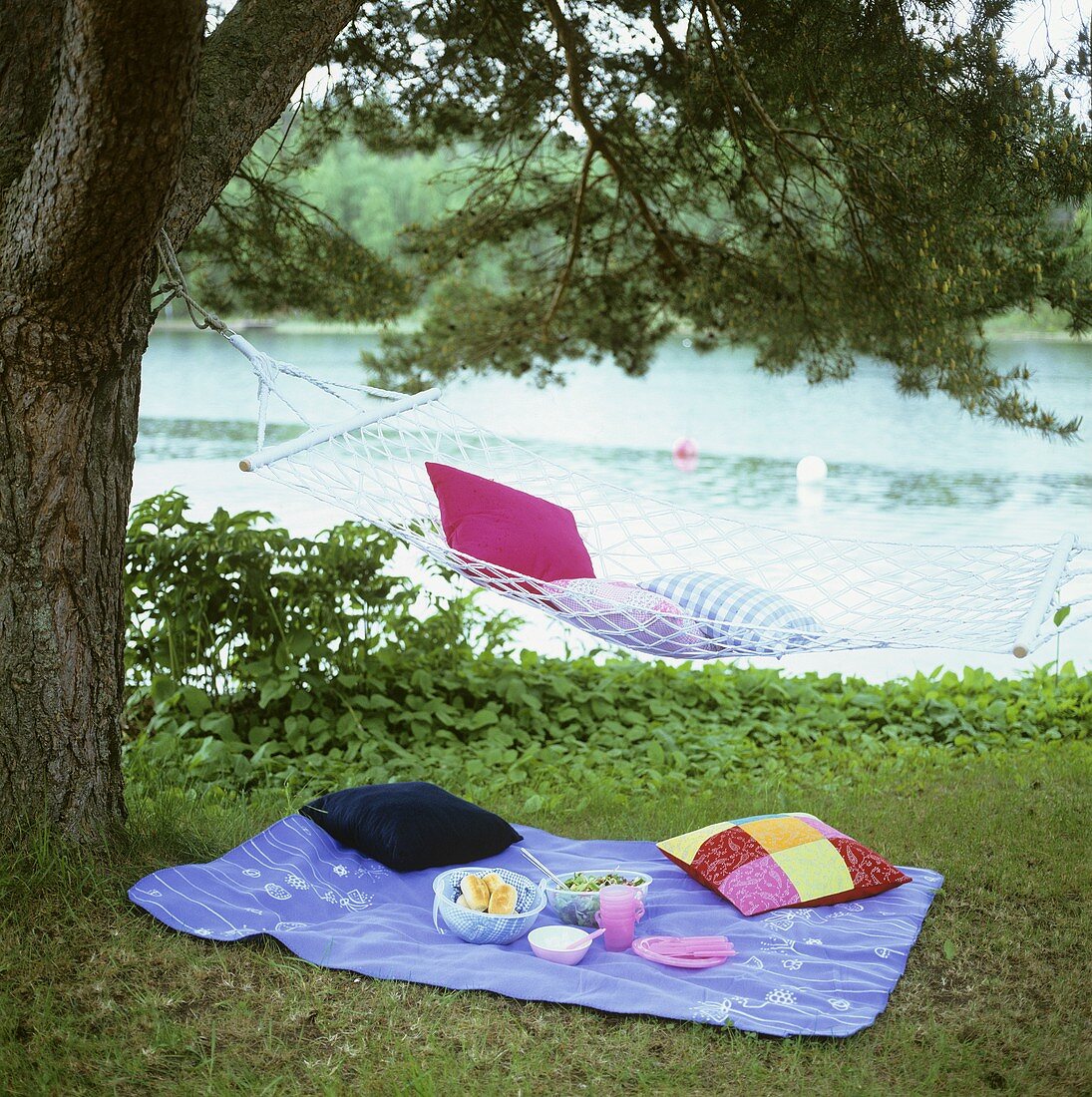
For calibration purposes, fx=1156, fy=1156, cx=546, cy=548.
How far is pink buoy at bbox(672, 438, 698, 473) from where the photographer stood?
1016 cm

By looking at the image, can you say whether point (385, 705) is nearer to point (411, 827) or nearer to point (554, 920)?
A: point (411, 827)

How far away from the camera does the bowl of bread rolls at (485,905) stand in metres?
1.89

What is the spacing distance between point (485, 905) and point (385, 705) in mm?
1352

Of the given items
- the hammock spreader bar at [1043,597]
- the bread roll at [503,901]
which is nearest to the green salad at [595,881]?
the bread roll at [503,901]

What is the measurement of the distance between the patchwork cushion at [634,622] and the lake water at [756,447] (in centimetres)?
141

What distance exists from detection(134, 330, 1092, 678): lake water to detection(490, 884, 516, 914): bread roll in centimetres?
190

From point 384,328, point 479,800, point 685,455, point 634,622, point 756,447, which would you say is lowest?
point 479,800

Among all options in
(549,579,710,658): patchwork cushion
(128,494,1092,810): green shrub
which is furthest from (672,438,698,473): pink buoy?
(549,579,710,658): patchwork cushion

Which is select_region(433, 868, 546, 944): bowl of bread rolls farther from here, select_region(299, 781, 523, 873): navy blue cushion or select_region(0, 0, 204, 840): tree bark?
select_region(0, 0, 204, 840): tree bark

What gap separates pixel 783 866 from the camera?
206 cm

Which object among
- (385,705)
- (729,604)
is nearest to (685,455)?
(385,705)

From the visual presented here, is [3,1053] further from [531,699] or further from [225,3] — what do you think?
[225,3]

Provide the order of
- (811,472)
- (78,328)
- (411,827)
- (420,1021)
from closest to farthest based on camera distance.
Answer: (420,1021), (78,328), (411,827), (811,472)

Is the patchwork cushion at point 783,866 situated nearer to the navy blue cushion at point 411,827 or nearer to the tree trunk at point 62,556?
the navy blue cushion at point 411,827
